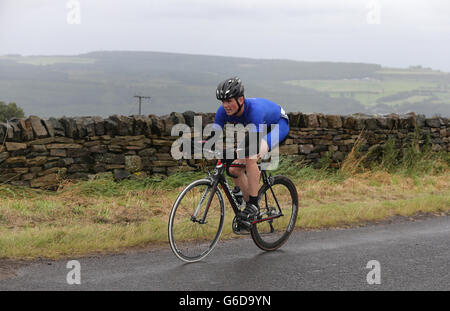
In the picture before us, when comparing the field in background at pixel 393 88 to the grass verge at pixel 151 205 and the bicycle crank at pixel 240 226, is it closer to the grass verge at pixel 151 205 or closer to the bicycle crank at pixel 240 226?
the grass verge at pixel 151 205

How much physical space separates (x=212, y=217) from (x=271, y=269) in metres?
0.88

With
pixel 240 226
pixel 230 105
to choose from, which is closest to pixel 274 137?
pixel 230 105

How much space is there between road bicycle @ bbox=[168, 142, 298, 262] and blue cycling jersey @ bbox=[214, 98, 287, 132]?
41cm

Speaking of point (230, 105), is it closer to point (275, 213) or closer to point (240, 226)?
point (240, 226)

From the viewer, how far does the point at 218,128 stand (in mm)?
6004

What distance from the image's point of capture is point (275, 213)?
259 inches

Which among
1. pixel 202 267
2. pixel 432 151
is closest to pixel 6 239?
pixel 202 267

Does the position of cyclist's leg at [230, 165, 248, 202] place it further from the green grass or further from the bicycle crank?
the green grass

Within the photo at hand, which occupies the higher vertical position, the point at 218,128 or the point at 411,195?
the point at 218,128

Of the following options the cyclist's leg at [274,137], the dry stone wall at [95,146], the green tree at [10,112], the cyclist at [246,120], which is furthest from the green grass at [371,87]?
the cyclist at [246,120]
